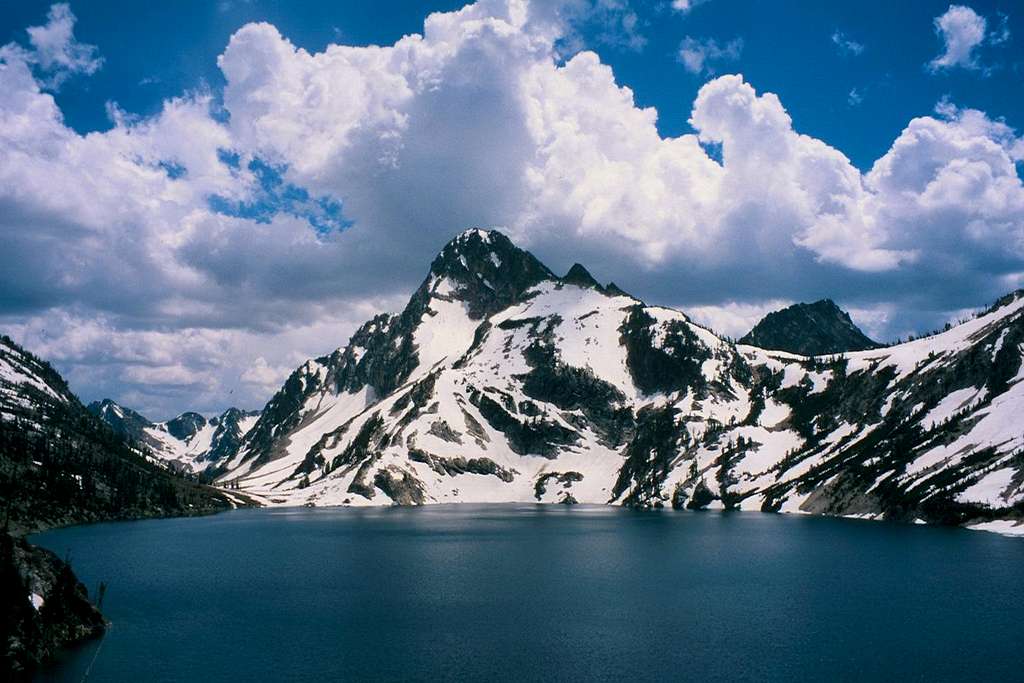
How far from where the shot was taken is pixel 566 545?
183250mm

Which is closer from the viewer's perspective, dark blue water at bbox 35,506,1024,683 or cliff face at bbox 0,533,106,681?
cliff face at bbox 0,533,106,681

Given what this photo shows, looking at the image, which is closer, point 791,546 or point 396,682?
point 396,682

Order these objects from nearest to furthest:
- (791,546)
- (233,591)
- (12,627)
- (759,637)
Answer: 1. (12,627)
2. (759,637)
3. (233,591)
4. (791,546)

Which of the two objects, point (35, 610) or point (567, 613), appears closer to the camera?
point (35, 610)

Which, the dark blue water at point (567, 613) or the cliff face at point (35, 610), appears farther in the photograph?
the dark blue water at point (567, 613)

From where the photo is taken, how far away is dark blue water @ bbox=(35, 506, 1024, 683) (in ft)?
252

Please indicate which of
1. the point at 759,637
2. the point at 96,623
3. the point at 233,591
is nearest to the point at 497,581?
the point at 233,591

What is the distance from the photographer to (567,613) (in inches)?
4043

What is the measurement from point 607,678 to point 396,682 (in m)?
19.5

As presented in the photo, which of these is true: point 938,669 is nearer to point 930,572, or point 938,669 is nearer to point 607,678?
point 607,678

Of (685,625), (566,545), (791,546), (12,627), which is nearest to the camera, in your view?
(12,627)

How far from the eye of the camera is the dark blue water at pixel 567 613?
252ft

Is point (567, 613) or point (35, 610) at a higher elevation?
point (35, 610)

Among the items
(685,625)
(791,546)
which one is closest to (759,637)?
(685,625)
